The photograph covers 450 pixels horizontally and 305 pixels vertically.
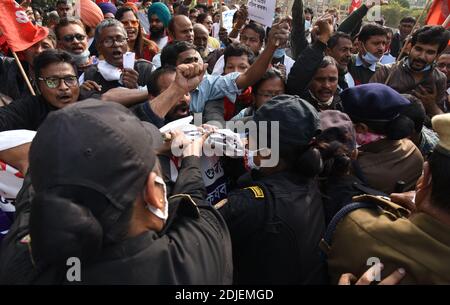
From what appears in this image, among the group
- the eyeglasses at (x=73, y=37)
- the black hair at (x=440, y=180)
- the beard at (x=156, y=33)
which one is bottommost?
the beard at (x=156, y=33)

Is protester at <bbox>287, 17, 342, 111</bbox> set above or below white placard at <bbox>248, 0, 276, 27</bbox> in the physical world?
below

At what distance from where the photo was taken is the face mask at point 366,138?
1.97 metres

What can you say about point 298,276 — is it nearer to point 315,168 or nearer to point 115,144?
Answer: point 315,168

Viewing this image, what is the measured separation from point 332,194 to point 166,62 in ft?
5.95

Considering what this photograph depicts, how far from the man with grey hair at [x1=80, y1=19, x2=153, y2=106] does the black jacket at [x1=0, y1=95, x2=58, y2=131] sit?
32 centimetres

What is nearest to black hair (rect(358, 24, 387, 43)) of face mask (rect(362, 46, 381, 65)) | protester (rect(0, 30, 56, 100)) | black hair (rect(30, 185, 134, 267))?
face mask (rect(362, 46, 381, 65))

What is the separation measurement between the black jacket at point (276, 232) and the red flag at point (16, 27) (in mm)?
2574

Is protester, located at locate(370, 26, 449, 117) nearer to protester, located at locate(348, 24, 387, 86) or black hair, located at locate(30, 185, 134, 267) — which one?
protester, located at locate(348, 24, 387, 86)

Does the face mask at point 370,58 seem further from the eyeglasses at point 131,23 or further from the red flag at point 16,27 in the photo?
the red flag at point 16,27

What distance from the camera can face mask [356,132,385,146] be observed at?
77.4 inches

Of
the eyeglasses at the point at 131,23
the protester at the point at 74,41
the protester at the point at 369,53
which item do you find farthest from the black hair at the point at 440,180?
the eyeglasses at the point at 131,23

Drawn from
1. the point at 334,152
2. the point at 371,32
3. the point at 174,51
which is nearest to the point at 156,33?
the point at 174,51

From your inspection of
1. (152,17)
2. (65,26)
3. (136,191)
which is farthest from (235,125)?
(152,17)

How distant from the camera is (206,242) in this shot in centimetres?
122
